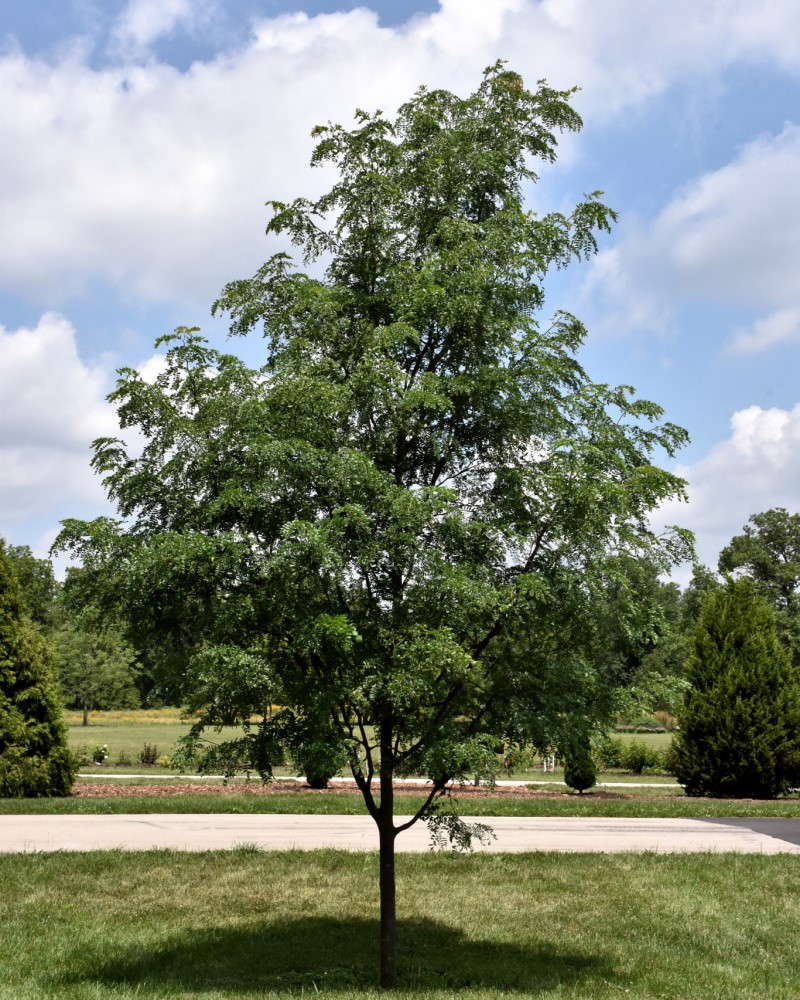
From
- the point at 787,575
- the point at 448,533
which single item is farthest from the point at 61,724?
the point at 787,575

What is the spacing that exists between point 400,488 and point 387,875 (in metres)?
3.36

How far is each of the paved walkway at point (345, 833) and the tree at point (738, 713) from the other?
10.7 ft

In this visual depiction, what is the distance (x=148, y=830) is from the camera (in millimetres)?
14188

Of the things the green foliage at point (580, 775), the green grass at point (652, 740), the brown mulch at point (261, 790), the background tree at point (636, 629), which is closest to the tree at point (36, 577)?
the green grass at point (652, 740)

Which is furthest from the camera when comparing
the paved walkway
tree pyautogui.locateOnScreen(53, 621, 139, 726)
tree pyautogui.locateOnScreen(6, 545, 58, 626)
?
tree pyautogui.locateOnScreen(6, 545, 58, 626)

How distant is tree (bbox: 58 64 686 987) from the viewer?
6680 mm

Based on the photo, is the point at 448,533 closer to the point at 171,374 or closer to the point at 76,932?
the point at 171,374

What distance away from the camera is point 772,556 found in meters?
69.3

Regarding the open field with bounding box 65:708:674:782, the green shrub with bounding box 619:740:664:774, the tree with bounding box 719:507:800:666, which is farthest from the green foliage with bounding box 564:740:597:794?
the tree with bounding box 719:507:800:666

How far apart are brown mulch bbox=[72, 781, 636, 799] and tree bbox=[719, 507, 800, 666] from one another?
1786 inches

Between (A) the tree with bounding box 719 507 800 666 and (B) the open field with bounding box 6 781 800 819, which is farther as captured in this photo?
(A) the tree with bounding box 719 507 800 666

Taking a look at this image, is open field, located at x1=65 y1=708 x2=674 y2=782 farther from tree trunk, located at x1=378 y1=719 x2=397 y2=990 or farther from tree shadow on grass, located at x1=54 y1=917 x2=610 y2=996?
tree trunk, located at x1=378 y1=719 x2=397 y2=990

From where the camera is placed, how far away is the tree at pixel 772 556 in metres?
64.6

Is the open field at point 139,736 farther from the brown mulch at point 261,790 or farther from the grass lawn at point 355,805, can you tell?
the grass lawn at point 355,805
